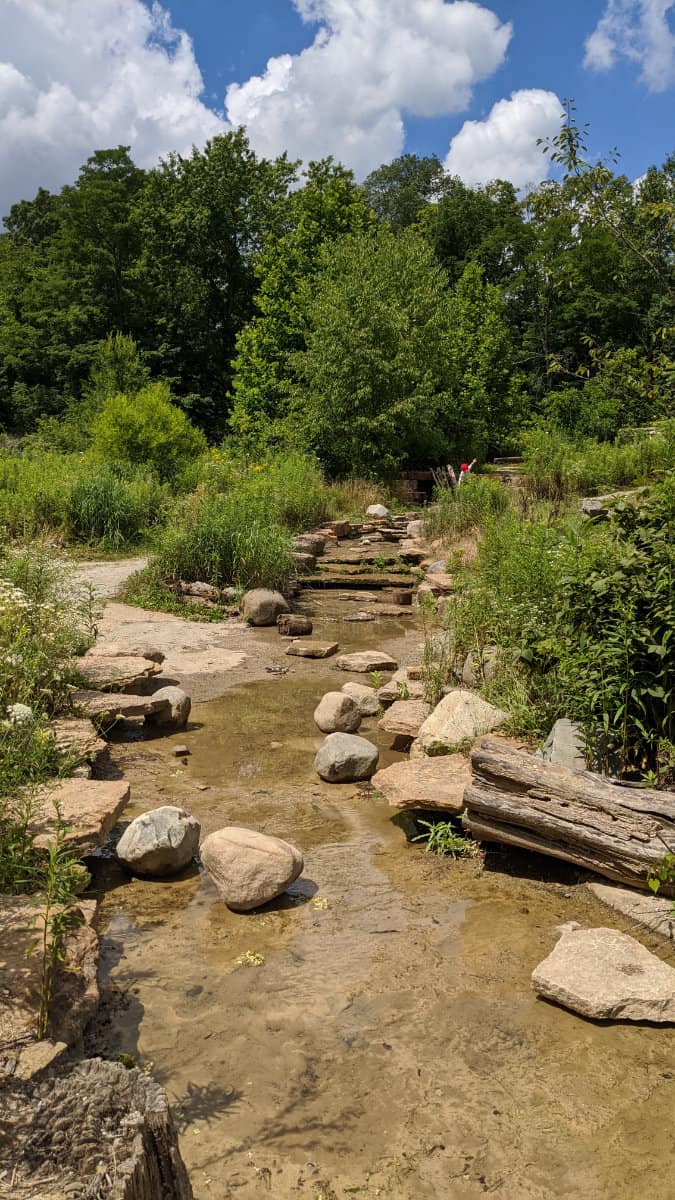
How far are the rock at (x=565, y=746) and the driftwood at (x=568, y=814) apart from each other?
10.1 inches

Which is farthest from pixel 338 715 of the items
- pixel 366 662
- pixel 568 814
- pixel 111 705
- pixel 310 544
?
pixel 310 544

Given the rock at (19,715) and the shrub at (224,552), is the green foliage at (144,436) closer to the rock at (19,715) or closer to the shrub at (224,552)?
the shrub at (224,552)

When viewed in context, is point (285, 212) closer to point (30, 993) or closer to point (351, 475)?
point (351, 475)

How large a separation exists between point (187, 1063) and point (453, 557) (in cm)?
956

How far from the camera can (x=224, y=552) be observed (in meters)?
11.8

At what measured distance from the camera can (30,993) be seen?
278 cm

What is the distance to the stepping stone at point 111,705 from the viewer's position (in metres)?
6.08

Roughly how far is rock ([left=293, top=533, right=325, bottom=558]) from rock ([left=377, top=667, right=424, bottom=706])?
6684mm

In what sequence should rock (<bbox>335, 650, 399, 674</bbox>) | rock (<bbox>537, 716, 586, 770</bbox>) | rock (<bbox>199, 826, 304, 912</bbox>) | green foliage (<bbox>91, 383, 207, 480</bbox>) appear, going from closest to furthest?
rock (<bbox>199, 826, 304, 912</bbox>)
rock (<bbox>537, 716, 586, 770</bbox>)
rock (<bbox>335, 650, 399, 674</bbox>)
green foliage (<bbox>91, 383, 207, 480</bbox>)

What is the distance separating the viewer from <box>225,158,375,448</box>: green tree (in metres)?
28.0

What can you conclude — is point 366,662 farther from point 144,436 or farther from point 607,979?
point 144,436

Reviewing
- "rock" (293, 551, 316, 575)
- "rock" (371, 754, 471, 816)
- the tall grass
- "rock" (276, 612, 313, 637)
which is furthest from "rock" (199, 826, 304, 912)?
the tall grass

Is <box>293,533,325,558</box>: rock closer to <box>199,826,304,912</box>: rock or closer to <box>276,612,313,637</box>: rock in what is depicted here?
<box>276,612,313,637</box>: rock

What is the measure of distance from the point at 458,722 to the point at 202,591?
242 inches
